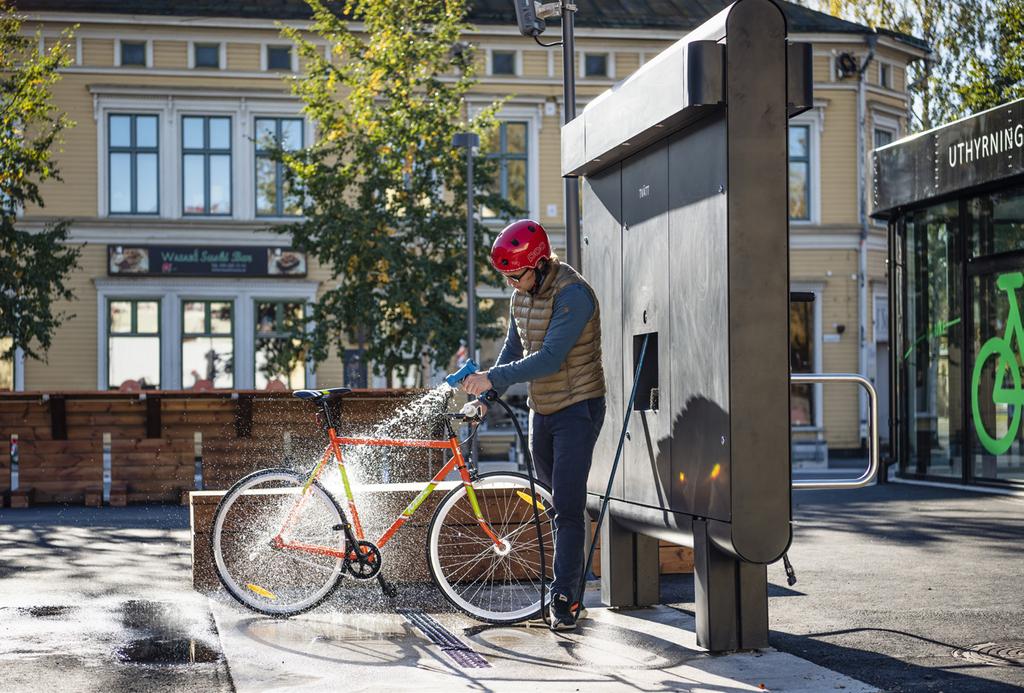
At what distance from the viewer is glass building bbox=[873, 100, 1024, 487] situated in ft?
50.4

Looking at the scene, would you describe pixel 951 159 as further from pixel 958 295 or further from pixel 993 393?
pixel 993 393

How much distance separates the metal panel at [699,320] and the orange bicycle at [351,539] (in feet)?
3.37

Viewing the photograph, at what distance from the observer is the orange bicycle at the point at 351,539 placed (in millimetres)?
7219

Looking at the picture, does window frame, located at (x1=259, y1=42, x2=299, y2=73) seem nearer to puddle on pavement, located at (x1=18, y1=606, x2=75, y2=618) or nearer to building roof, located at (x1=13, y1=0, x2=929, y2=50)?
building roof, located at (x1=13, y1=0, x2=929, y2=50)

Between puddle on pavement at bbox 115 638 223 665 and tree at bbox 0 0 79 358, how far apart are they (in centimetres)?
1806

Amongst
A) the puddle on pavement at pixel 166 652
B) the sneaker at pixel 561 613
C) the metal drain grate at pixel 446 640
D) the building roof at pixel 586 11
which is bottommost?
the metal drain grate at pixel 446 640

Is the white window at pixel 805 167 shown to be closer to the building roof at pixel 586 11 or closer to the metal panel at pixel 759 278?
the building roof at pixel 586 11

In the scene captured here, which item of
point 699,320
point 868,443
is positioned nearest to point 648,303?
point 699,320

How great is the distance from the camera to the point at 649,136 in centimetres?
696

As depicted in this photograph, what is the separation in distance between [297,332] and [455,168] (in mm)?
Answer: 4095

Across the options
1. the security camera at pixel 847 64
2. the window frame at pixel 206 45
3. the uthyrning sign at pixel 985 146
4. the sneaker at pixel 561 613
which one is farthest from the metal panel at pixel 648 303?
the security camera at pixel 847 64

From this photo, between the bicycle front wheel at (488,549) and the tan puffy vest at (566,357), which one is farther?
the bicycle front wheel at (488,549)

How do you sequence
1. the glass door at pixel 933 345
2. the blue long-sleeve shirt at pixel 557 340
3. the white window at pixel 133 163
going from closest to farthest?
1. the blue long-sleeve shirt at pixel 557 340
2. the glass door at pixel 933 345
3. the white window at pixel 133 163

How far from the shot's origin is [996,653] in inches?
244
